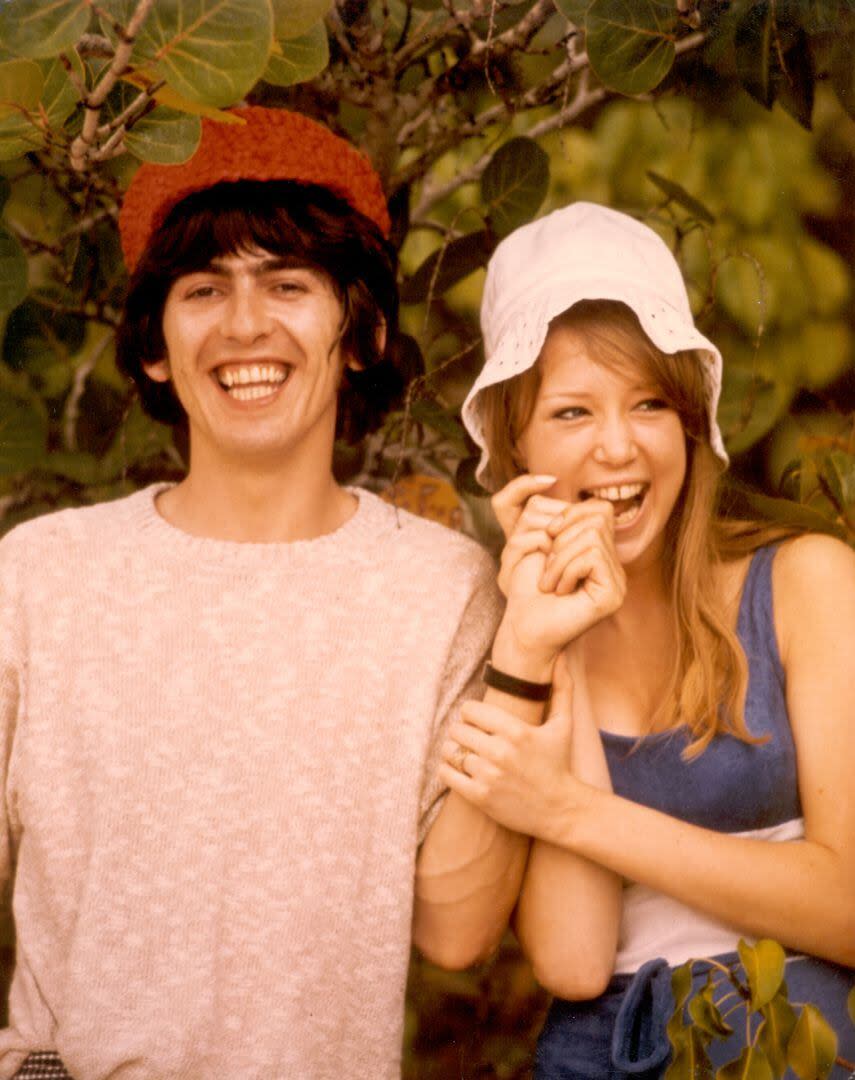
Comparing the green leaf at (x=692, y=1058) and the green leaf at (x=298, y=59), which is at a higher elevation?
the green leaf at (x=298, y=59)

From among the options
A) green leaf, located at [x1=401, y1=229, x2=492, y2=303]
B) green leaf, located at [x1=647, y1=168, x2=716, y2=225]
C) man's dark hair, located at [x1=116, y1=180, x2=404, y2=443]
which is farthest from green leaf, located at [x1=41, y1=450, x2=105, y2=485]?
green leaf, located at [x1=647, y1=168, x2=716, y2=225]

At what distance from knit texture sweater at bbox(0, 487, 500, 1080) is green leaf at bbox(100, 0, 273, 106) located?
60 cm

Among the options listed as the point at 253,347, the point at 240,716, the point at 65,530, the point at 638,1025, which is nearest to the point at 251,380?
the point at 253,347

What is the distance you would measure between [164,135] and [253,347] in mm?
317

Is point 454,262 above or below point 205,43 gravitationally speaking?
below

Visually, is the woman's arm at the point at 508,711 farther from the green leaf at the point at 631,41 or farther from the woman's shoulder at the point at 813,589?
the green leaf at the point at 631,41

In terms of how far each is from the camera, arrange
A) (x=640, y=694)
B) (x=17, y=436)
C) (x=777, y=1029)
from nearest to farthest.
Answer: (x=777, y=1029)
(x=640, y=694)
(x=17, y=436)

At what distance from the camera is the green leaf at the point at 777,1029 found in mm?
1353

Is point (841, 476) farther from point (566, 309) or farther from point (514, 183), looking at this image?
point (514, 183)

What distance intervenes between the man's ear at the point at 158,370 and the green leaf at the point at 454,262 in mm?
366

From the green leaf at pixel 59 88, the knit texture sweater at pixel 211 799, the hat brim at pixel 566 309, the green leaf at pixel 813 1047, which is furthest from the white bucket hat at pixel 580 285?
the green leaf at pixel 813 1047

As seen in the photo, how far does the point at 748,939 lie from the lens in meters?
1.54

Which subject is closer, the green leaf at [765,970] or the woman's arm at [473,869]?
the green leaf at [765,970]

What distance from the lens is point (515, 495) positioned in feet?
5.25
